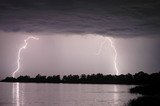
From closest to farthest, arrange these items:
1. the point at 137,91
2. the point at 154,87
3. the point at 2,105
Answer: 1. the point at 2,105
2. the point at 154,87
3. the point at 137,91

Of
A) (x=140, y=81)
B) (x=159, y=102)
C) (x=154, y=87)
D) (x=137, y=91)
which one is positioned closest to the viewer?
(x=159, y=102)

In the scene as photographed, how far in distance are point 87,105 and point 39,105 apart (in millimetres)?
9549

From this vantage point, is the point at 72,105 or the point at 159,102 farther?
the point at 72,105

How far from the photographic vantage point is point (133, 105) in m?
48.6

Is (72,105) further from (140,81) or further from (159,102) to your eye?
(140,81)

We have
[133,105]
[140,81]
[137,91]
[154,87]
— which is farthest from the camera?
[140,81]

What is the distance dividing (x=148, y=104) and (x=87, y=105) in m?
26.0

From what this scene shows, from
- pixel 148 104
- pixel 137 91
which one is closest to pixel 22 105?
pixel 148 104

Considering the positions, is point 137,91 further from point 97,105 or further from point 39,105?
point 39,105

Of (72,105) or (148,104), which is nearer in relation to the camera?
(148,104)

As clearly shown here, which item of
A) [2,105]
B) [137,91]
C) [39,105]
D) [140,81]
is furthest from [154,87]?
[140,81]

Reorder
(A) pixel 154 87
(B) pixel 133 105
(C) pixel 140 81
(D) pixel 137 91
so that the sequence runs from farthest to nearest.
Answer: (C) pixel 140 81 < (D) pixel 137 91 < (A) pixel 154 87 < (B) pixel 133 105

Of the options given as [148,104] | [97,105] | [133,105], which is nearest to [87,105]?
[97,105]

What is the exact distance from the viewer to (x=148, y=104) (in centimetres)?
4412
